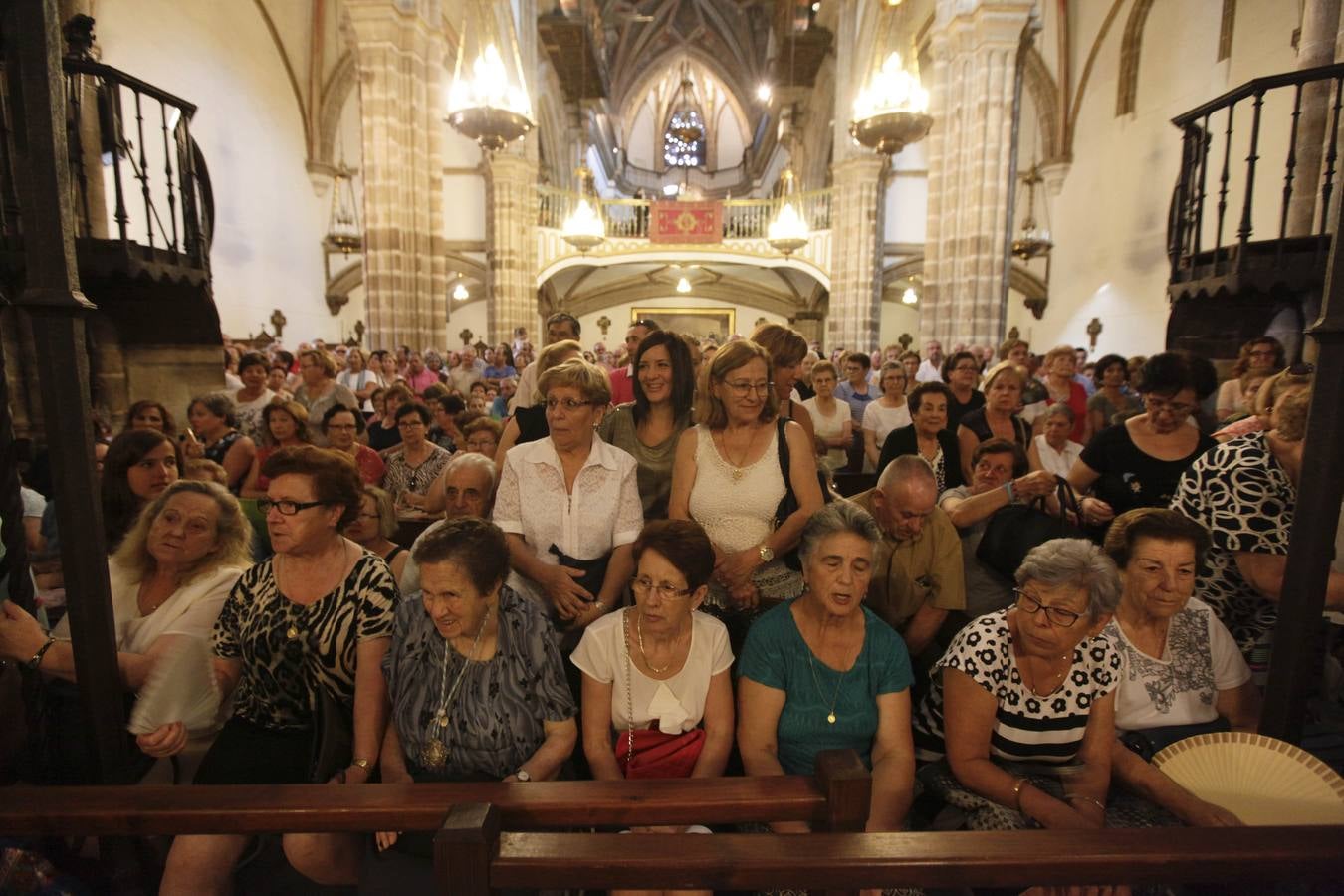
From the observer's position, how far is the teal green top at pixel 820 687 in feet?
6.61

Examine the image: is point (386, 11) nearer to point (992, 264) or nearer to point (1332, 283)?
point (992, 264)

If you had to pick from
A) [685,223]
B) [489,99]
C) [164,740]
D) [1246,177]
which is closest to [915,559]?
[164,740]

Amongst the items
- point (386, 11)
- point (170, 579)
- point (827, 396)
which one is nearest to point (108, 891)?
point (170, 579)

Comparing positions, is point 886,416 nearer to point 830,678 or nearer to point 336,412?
point 830,678

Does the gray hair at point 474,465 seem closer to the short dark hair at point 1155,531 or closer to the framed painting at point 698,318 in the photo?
the short dark hair at point 1155,531

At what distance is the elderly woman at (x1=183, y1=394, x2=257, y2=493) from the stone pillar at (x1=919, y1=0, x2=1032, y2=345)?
809 centimetres

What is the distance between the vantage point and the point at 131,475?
280 centimetres

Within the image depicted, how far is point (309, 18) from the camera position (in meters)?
15.1

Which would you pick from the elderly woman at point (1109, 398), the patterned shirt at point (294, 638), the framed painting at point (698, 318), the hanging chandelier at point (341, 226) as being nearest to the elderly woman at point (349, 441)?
the patterned shirt at point (294, 638)

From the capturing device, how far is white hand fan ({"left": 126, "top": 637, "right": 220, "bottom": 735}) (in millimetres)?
2025

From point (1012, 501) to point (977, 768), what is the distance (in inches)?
47.3

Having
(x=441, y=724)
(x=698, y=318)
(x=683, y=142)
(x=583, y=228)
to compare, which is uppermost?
(x=683, y=142)

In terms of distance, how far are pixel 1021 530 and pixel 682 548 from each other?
→ 1.48 m

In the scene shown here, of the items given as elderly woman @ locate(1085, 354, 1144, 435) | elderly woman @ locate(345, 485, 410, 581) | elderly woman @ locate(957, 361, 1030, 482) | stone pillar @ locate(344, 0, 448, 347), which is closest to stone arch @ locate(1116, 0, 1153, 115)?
elderly woman @ locate(1085, 354, 1144, 435)
